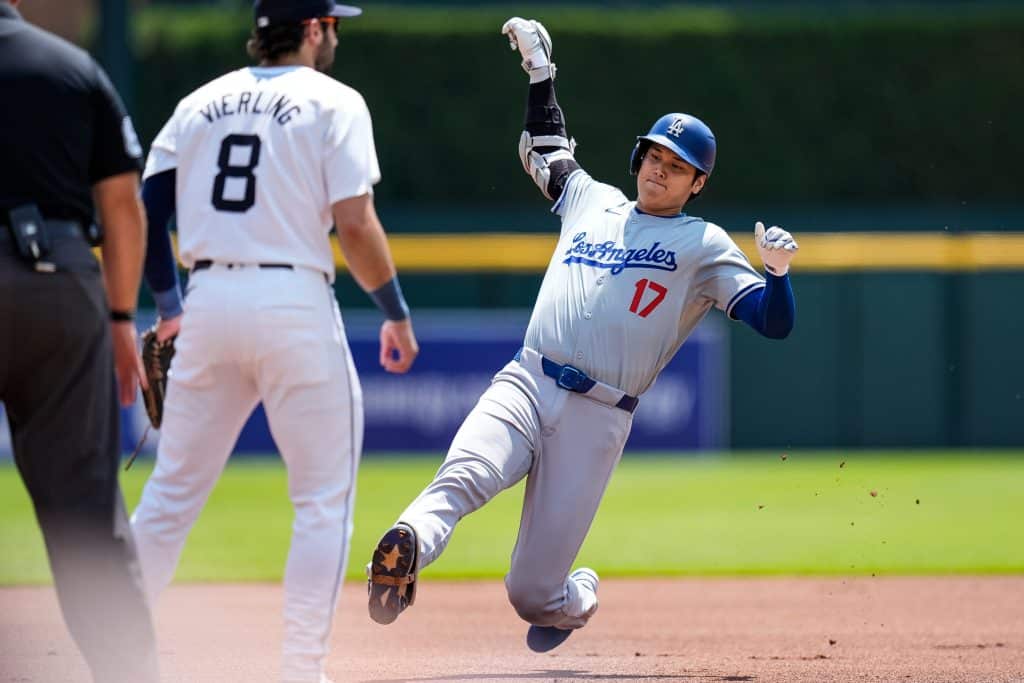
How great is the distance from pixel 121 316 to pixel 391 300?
738mm

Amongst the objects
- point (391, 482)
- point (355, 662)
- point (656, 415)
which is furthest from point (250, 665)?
point (656, 415)

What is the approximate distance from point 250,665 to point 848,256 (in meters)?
9.88

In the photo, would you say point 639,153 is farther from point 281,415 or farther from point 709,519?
point 709,519

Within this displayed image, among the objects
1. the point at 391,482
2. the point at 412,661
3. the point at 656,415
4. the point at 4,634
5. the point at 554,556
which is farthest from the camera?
the point at 656,415

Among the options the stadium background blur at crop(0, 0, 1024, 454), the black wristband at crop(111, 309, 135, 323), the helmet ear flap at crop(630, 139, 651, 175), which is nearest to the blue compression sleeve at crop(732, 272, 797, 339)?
the helmet ear flap at crop(630, 139, 651, 175)

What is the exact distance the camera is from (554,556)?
530cm

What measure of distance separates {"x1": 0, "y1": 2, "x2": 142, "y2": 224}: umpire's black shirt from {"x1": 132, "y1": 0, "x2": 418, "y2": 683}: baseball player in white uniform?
1.61 feet

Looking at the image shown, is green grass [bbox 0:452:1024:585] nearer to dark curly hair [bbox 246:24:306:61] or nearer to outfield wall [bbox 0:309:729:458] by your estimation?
outfield wall [bbox 0:309:729:458]

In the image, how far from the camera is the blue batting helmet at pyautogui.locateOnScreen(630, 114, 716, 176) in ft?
17.7

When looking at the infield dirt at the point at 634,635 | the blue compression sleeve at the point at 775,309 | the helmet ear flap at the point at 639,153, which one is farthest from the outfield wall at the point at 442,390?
the blue compression sleeve at the point at 775,309

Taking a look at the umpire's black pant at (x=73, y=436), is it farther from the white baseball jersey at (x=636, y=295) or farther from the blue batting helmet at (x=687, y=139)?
the blue batting helmet at (x=687, y=139)

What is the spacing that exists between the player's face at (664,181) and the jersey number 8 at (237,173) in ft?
5.43

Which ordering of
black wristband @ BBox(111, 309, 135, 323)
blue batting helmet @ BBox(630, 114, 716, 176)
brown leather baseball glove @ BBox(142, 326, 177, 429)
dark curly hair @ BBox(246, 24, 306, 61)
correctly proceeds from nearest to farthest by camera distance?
black wristband @ BBox(111, 309, 135, 323), dark curly hair @ BBox(246, 24, 306, 61), brown leather baseball glove @ BBox(142, 326, 177, 429), blue batting helmet @ BBox(630, 114, 716, 176)

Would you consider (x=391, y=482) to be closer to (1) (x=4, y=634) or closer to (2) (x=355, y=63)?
(1) (x=4, y=634)
